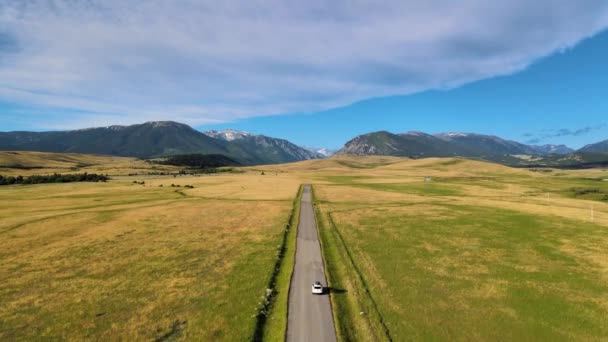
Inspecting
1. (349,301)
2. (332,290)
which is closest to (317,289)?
(332,290)

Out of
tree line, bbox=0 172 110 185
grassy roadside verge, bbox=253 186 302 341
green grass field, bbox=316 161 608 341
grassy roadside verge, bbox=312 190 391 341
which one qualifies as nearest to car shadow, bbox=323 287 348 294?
grassy roadside verge, bbox=312 190 391 341

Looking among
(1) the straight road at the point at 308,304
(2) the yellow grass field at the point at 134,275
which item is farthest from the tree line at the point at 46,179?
(1) the straight road at the point at 308,304

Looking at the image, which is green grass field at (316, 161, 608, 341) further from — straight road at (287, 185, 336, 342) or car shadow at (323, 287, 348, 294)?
straight road at (287, 185, 336, 342)

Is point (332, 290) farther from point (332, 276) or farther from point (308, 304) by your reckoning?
point (308, 304)

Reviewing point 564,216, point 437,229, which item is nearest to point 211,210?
point 437,229

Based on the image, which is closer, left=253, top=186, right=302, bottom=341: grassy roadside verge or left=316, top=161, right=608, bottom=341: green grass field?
left=253, top=186, right=302, bottom=341: grassy roadside verge

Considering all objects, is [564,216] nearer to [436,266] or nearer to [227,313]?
[436,266]
